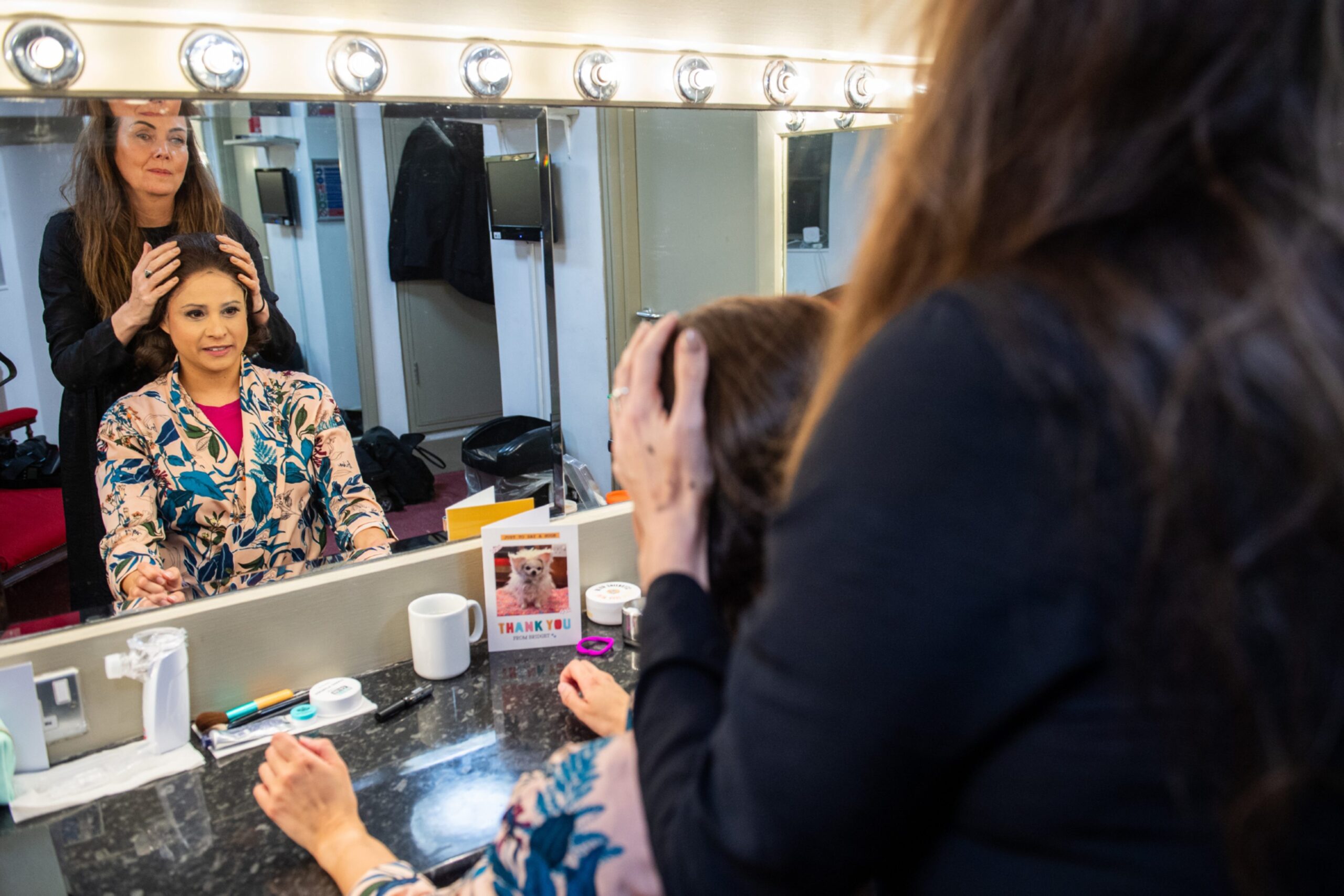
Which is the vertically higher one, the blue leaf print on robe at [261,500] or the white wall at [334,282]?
the white wall at [334,282]

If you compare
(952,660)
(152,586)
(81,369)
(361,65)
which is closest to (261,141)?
(361,65)

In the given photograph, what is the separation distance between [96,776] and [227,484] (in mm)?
353

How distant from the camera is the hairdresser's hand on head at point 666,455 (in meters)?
0.62

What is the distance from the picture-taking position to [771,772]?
412 mm

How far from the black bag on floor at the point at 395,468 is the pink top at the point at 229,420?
0.15m

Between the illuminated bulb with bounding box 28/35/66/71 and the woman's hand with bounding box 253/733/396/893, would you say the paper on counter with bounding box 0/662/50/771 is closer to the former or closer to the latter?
the woman's hand with bounding box 253/733/396/893

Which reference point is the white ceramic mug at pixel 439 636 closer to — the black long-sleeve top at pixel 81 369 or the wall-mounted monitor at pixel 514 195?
the black long-sleeve top at pixel 81 369

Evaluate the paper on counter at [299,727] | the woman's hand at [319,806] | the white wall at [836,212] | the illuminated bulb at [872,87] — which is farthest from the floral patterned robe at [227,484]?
the illuminated bulb at [872,87]

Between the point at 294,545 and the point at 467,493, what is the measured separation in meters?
0.24

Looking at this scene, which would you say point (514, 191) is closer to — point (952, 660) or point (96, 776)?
point (96, 776)

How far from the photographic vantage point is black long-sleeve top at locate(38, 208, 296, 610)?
100 centimetres

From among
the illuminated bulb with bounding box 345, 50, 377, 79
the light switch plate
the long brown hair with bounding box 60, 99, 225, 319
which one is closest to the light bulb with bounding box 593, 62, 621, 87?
the illuminated bulb with bounding box 345, 50, 377, 79

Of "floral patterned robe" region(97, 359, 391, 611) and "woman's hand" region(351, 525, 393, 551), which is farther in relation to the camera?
"woman's hand" region(351, 525, 393, 551)

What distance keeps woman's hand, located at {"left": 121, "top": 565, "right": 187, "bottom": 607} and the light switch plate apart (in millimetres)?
111
